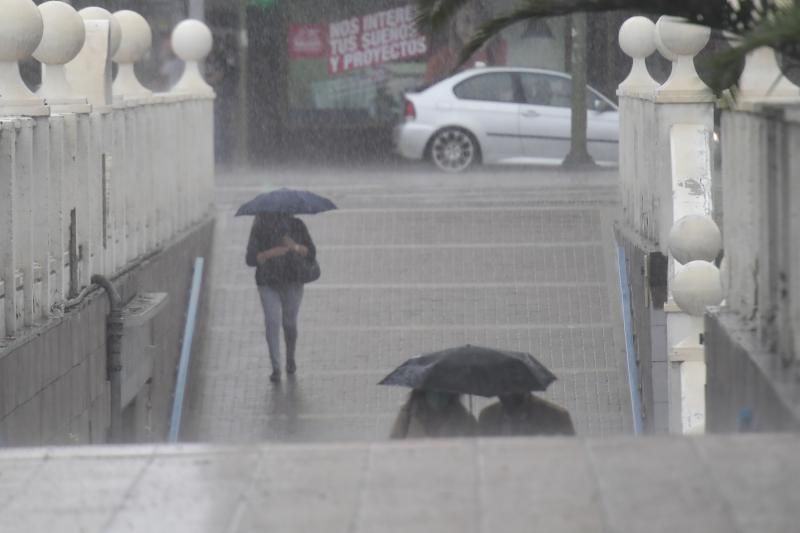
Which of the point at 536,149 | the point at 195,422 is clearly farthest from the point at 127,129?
the point at 536,149

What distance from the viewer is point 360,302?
14.0 meters

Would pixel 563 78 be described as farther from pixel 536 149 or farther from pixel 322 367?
pixel 322 367

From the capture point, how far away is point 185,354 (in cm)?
1330

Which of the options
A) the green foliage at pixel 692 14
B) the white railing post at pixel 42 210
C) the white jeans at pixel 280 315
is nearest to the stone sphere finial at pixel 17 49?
the white railing post at pixel 42 210

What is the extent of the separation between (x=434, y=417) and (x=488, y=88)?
15.5 metres

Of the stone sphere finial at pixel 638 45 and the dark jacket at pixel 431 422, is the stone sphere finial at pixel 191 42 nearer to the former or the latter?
the stone sphere finial at pixel 638 45

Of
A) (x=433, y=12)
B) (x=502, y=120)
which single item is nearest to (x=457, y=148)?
(x=502, y=120)

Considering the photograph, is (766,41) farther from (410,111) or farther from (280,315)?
(410,111)

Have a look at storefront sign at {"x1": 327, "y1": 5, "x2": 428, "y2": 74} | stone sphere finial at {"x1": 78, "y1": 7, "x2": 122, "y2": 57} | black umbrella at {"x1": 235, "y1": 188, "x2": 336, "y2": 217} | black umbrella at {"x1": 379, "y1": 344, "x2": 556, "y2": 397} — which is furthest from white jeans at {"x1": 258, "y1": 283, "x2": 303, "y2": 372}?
storefront sign at {"x1": 327, "y1": 5, "x2": 428, "y2": 74}

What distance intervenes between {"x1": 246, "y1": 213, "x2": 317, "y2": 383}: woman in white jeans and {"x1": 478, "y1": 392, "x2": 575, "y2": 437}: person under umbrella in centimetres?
578

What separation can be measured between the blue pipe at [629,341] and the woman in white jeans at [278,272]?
2.52 meters

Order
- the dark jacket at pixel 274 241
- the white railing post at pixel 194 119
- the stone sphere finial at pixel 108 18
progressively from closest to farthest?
the stone sphere finial at pixel 108 18
the dark jacket at pixel 274 241
the white railing post at pixel 194 119

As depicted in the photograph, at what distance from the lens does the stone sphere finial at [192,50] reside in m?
17.0

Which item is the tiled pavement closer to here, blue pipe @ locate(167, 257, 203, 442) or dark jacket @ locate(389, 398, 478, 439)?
blue pipe @ locate(167, 257, 203, 442)
